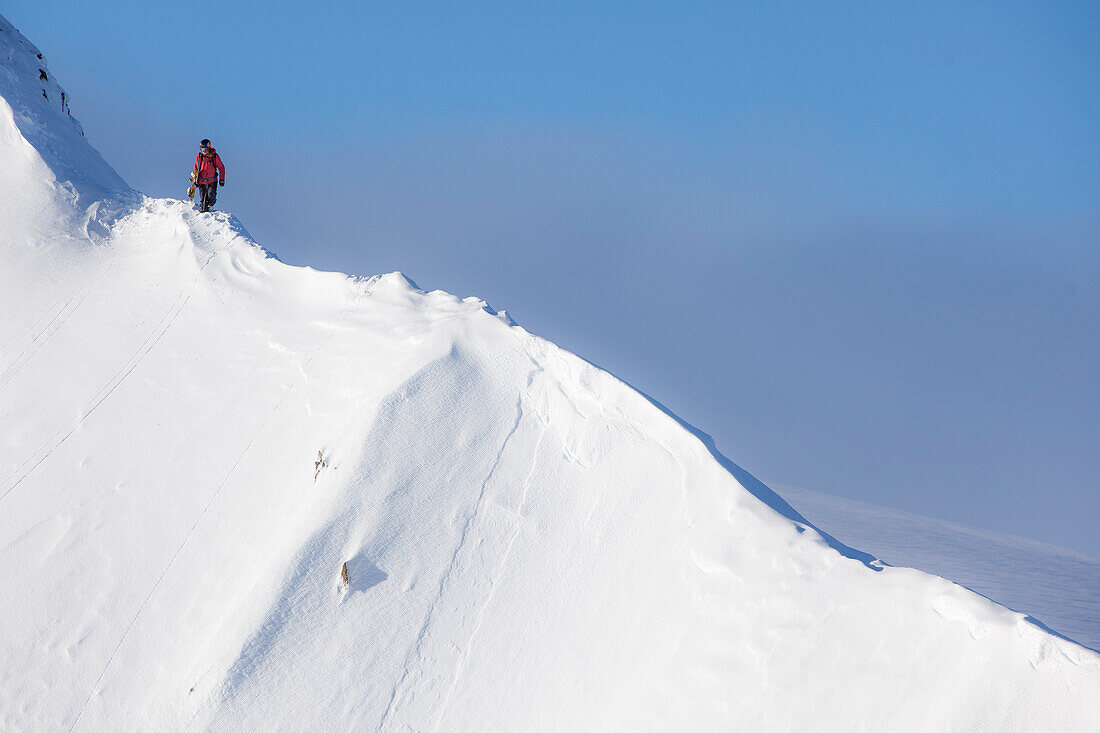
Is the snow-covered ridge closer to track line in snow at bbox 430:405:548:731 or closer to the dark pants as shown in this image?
the dark pants

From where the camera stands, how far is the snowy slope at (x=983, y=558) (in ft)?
68.6

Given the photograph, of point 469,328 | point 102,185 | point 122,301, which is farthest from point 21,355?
point 469,328

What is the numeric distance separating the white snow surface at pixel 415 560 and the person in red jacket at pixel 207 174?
12.3 feet

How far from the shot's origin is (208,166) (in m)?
16.5

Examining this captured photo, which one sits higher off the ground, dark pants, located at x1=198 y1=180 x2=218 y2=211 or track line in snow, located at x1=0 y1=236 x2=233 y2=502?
dark pants, located at x1=198 y1=180 x2=218 y2=211

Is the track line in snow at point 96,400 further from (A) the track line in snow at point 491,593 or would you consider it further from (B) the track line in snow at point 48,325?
(A) the track line in snow at point 491,593

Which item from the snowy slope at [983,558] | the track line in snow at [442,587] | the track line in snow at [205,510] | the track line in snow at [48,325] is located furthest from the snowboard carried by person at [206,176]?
the snowy slope at [983,558]

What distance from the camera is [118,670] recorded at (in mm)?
9828

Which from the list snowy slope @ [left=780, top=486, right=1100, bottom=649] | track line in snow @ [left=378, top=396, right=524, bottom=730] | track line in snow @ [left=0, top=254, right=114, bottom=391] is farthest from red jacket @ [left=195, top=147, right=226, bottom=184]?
snowy slope @ [left=780, top=486, right=1100, bottom=649]

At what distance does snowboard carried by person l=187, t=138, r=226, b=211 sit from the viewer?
1645 centimetres

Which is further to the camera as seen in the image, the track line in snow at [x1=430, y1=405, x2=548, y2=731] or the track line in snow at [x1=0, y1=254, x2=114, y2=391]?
the track line in snow at [x1=0, y1=254, x2=114, y2=391]

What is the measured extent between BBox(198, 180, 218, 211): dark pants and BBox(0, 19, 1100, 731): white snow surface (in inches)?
143

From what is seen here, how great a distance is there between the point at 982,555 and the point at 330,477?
2135cm

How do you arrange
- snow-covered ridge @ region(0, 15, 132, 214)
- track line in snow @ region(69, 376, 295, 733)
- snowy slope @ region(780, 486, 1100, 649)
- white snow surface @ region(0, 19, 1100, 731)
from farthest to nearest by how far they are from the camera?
snowy slope @ region(780, 486, 1100, 649), snow-covered ridge @ region(0, 15, 132, 214), track line in snow @ region(69, 376, 295, 733), white snow surface @ region(0, 19, 1100, 731)
